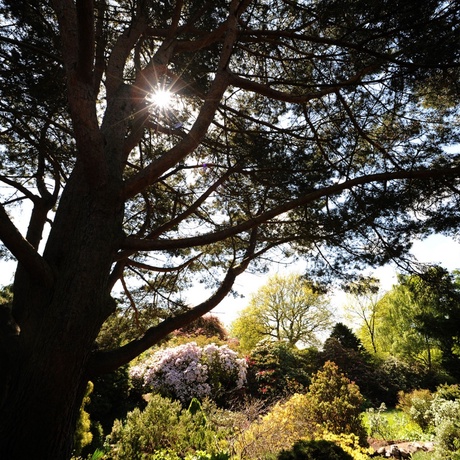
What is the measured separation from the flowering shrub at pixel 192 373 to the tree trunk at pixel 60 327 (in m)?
7.00

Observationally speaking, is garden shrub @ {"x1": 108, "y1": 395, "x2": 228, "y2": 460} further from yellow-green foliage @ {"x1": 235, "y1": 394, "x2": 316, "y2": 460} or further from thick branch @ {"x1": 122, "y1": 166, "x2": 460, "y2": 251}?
thick branch @ {"x1": 122, "y1": 166, "x2": 460, "y2": 251}

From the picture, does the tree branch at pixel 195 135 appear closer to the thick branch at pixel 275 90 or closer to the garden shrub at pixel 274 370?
the thick branch at pixel 275 90

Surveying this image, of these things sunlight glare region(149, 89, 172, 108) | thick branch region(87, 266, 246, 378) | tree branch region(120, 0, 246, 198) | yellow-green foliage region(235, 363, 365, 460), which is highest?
sunlight glare region(149, 89, 172, 108)

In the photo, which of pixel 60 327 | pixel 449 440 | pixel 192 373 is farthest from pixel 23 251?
pixel 192 373

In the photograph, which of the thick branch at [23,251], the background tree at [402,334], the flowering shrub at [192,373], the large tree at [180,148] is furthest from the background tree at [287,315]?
the thick branch at [23,251]

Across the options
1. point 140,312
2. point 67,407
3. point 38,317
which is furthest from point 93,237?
point 140,312

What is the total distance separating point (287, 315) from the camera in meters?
20.1

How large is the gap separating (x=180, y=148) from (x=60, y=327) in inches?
61.5

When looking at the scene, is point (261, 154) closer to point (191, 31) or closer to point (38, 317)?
point (191, 31)

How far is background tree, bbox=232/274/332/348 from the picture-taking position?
1989 cm

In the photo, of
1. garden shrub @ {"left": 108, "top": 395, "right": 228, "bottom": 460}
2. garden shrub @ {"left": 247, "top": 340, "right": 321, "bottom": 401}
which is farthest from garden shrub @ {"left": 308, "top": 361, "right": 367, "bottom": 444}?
garden shrub @ {"left": 247, "top": 340, "right": 321, "bottom": 401}

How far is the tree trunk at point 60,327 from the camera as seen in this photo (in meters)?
1.71

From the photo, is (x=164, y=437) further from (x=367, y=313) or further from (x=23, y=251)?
(x=367, y=313)

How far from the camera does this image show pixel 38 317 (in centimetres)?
203
